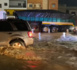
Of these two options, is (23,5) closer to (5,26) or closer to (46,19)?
(46,19)

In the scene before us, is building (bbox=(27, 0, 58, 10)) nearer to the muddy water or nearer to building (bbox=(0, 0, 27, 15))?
building (bbox=(0, 0, 27, 15))

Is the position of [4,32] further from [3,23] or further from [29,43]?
[29,43]

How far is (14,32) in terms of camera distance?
9.84 m

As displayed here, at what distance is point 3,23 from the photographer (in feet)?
32.9

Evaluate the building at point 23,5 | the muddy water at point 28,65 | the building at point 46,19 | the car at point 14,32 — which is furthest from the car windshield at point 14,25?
the building at point 23,5

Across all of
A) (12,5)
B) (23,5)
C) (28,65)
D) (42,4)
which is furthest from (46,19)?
(28,65)

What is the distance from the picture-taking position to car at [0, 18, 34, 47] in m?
9.84

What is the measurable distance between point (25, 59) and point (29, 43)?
1982 millimetres

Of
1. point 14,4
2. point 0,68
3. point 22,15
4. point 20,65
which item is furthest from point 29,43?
point 14,4

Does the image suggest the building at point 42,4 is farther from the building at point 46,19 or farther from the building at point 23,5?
the building at point 46,19

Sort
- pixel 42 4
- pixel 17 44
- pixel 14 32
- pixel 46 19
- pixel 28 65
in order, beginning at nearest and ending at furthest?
pixel 28 65, pixel 14 32, pixel 17 44, pixel 46 19, pixel 42 4

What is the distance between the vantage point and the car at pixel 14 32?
9844 millimetres

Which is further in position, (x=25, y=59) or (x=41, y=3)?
(x=41, y=3)

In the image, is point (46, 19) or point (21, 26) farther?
point (46, 19)
